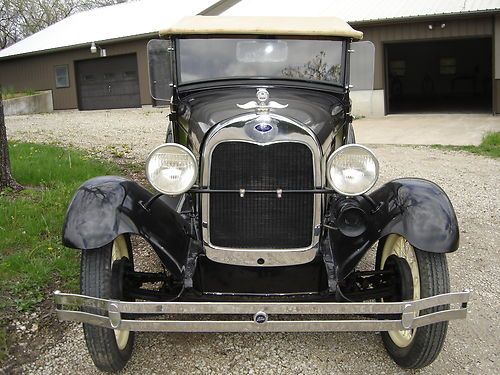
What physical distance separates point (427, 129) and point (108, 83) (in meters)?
12.7

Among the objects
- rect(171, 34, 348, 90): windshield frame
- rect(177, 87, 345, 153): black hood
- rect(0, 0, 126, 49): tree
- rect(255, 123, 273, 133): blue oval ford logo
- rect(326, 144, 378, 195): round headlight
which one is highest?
rect(0, 0, 126, 49): tree

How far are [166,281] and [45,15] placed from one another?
114 feet

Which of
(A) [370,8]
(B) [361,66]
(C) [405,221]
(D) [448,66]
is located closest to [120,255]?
(C) [405,221]

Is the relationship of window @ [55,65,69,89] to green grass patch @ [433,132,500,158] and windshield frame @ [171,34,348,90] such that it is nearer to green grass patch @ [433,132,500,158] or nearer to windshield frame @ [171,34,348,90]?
green grass patch @ [433,132,500,158]

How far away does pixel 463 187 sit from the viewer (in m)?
6.57

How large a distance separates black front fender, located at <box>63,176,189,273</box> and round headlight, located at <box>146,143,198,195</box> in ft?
0.85

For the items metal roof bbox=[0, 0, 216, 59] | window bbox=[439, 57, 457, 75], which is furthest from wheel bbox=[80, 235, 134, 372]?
window bbox=[439, 57, 457, 75]

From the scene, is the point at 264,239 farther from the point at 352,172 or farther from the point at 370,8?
the point at 370,8

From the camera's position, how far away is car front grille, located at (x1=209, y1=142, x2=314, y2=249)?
2.68 metres

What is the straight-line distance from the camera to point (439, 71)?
21.3 meters

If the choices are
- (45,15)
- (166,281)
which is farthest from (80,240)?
(45,15)

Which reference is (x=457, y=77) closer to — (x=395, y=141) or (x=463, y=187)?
(x=395, y=141)

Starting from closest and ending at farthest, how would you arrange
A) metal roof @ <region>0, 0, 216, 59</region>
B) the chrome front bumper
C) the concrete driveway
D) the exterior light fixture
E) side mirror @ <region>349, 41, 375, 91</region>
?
the chrome front bumper, side mirror @ <region>349, 41, 375, 91</region>, the concrete driveway, the exterior light fixture, metal roof @ <region>0, 0, 216, 59</region>

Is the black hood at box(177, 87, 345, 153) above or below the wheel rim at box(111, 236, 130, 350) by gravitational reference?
above
